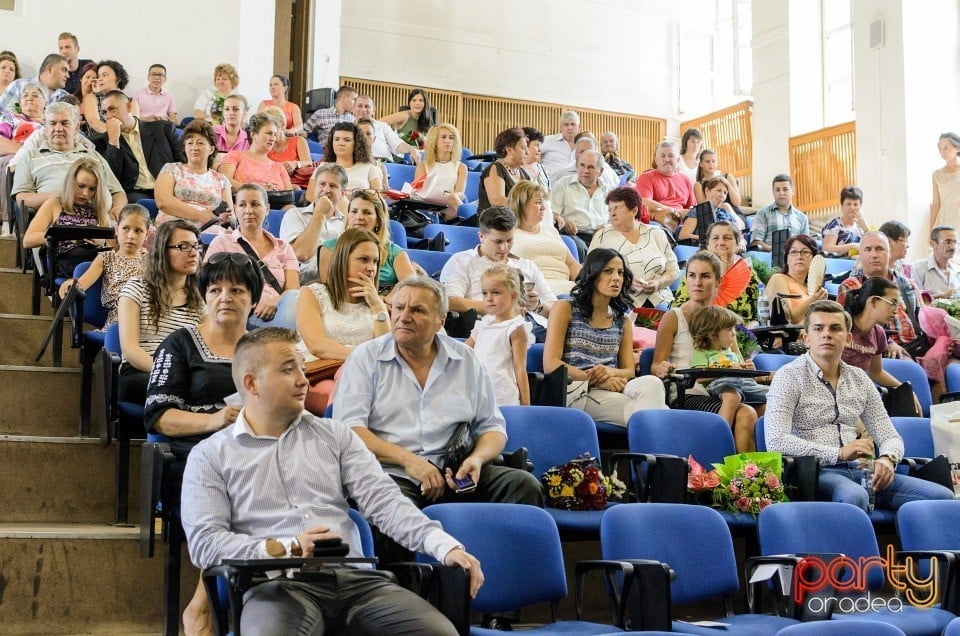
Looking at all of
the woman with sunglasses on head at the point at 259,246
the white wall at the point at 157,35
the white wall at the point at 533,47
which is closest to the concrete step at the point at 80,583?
the woman with sunglasses on head at the point at 259,246

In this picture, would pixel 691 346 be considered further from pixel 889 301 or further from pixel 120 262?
pixel 120 262

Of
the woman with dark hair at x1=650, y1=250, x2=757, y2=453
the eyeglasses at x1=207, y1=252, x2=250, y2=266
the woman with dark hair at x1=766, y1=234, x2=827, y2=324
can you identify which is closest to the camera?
the eyeglasses at x1=207, y1=252, x2=250, y2=266

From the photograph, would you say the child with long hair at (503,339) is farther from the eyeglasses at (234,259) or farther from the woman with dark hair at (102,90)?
the woman with dark hair at (102,90)

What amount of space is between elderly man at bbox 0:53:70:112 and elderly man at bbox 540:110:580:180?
355 cm

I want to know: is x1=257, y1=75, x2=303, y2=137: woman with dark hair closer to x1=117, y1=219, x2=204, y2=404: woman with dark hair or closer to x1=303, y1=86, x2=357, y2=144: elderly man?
x1=303, y1=86, x2=357, y2=144: elderly man

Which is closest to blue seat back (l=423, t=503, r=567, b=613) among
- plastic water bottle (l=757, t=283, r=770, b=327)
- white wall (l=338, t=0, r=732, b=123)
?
plastic water bottle (l=757, t=283, r=770, b=327)

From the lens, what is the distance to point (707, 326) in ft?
16.1

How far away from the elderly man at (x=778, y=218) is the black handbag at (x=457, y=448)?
5.40 metres

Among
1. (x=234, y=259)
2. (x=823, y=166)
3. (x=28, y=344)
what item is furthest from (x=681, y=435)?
(x=823, y=166)

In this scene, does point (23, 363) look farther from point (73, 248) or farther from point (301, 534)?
point (301, 534)

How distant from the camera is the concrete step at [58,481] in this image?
358 centimetres

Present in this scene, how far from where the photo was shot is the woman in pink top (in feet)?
22.2

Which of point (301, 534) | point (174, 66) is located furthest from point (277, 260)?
point (174, 66)

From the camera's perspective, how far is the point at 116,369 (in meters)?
3.67
